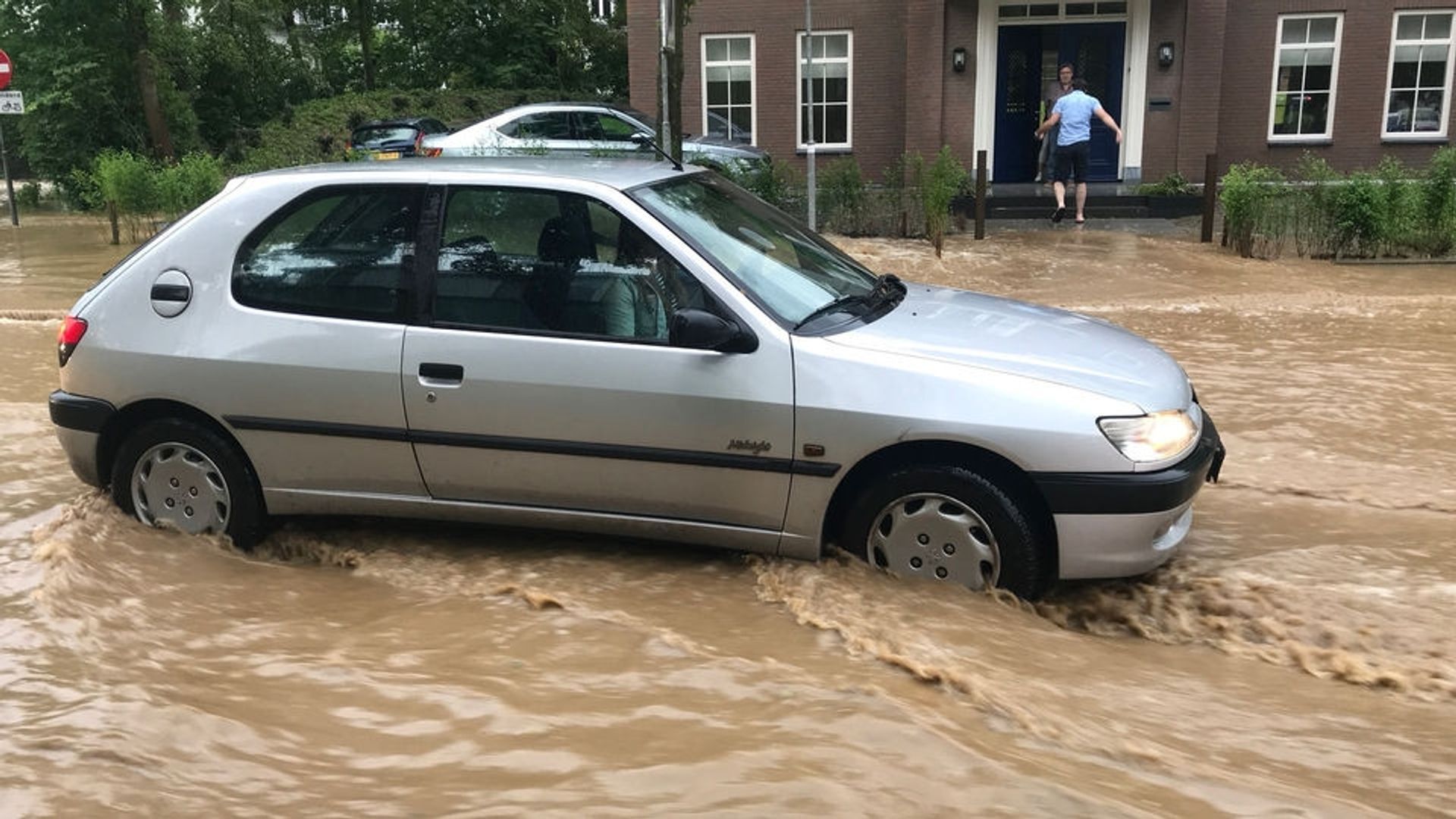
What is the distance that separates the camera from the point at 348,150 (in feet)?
66.5

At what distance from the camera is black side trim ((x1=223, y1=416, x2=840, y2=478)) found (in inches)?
174

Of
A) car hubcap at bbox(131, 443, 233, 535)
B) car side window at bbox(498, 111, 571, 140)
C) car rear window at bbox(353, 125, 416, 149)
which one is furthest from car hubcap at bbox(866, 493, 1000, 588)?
car rear window at bbox(353, 125, 416, 149)

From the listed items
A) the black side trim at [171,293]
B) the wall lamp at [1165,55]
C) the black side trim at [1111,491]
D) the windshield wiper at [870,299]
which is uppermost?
the wall lamp at [1165,55]

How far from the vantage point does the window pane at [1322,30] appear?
818 inches

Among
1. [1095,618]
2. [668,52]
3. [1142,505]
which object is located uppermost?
[668,52]

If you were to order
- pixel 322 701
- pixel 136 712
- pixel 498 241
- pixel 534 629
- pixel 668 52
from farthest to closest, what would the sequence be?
pixel 668 52 → pixel 498 241 → pixel 534 629 → pixel 322 701 → pixel 136 712

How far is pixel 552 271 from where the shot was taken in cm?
475

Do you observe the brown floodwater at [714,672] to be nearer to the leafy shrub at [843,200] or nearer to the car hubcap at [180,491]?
the car hubcap at [180,491]

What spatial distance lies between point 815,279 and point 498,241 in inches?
50.4

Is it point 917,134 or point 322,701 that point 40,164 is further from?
point 322,701

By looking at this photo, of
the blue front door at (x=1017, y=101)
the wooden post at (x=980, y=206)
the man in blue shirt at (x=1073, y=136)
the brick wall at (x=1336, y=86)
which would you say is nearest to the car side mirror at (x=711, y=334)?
the wooden post at (x=980, y=206)

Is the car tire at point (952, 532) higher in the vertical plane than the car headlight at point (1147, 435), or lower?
lower

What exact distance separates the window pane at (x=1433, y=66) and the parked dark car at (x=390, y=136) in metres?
16.2

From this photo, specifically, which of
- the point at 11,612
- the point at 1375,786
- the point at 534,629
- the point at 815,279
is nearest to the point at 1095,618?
the point at 1375,786
